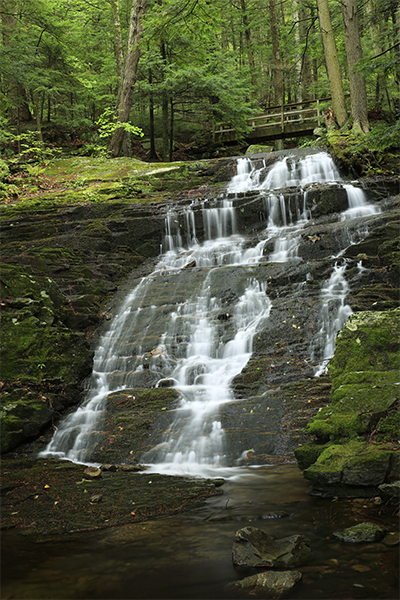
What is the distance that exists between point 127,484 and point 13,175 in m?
13.9

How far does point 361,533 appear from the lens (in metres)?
3.00

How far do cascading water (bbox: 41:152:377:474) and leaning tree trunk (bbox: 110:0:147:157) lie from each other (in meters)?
7.47

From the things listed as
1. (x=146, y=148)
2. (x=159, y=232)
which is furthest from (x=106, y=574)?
(x=146, y=148)

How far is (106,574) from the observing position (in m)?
2.79

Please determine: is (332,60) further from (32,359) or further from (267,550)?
(267,550)

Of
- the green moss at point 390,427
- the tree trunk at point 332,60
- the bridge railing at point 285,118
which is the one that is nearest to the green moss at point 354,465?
the green moss at point 390,427

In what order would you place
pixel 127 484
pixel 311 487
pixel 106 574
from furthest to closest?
pixel 127 484 < pixel 311 487 < pixel 106 574

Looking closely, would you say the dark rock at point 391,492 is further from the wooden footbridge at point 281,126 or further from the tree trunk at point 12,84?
the wooden footbridge at point 281,126

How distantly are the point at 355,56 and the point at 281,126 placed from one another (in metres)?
7.11

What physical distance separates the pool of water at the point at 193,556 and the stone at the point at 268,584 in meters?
0.05

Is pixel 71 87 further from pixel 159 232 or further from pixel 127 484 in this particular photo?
pixel 127 484

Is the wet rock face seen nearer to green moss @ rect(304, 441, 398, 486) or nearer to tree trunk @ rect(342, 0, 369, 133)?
green moss @ rect(304, 441, 398, 486)

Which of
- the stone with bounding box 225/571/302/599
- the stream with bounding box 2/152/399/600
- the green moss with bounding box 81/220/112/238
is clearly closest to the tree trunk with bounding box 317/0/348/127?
the stream with bounding box 2/152/399/600

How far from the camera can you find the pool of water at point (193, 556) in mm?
2570
